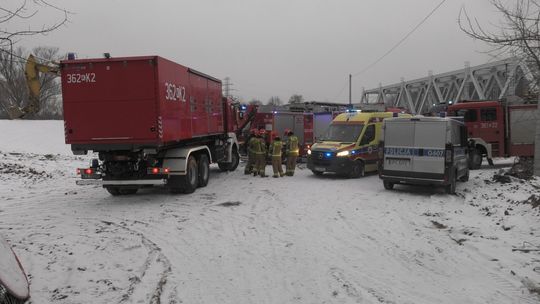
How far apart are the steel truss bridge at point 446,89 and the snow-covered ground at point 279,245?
12752mm

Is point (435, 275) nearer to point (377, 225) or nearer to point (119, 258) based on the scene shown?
point (377, 225)

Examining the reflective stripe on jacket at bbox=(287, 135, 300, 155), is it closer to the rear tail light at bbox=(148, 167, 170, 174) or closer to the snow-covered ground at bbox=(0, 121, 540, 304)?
the snow-covered ground at bbox=(0, 121, 540, 304)

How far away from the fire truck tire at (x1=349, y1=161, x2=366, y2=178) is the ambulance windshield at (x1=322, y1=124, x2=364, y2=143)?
32.4 inches

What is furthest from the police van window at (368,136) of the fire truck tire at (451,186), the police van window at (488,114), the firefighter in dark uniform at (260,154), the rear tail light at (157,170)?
the rear tail light at (157,170)

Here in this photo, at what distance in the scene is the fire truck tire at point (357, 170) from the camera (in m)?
15.4

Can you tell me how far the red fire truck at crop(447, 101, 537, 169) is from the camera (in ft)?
61.5

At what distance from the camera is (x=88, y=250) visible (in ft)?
22.0

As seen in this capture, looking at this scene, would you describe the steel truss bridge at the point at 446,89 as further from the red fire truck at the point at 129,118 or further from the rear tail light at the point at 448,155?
the red fire truck at the point at 129,118

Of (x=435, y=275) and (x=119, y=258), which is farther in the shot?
(x=119, y=258)

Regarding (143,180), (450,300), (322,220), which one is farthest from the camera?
(143,180)

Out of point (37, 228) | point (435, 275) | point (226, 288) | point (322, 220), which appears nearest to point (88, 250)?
point (37, 228)

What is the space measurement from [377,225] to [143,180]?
5947 mm

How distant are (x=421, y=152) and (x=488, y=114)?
8.97m

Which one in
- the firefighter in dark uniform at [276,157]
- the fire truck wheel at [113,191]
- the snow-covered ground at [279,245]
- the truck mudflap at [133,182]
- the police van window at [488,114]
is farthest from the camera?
the police van window at [488,114]
